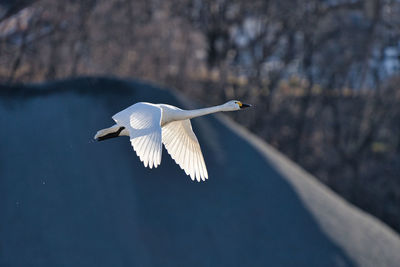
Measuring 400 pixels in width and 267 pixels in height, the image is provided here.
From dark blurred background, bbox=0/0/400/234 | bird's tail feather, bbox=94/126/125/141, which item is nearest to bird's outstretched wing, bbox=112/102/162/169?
bird's tail feather, bbox=94/126/125/141

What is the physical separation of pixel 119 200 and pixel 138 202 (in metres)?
0.37

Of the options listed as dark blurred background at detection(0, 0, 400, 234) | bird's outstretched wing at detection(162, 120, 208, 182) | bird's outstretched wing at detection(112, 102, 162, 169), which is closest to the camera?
bird's outstretched wing at detection(112, 102, 162, 169)

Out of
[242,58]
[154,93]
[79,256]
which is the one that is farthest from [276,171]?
[242,58]

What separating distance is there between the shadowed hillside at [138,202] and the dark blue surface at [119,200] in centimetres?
2

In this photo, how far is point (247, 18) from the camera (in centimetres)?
2759

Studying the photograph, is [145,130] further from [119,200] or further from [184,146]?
[119,200]

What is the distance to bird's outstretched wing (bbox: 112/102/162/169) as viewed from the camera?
4.86 meters

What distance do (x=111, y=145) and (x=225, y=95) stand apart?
49.8 ft

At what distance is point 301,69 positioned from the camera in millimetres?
27516

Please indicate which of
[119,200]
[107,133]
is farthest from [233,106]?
[119,200]

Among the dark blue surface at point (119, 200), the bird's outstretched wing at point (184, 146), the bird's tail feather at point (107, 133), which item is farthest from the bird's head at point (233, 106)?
the dark blue surface at point (119, 200)

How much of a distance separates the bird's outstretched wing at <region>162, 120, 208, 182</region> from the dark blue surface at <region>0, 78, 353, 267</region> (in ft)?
11.6

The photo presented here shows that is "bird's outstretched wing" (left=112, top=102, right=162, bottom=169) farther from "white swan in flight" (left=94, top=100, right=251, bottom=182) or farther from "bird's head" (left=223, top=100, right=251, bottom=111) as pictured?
"bird's head" (left=223, top=100, right=251, bottom=111)

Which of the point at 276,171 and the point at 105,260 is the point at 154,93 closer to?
the point at 276,171
